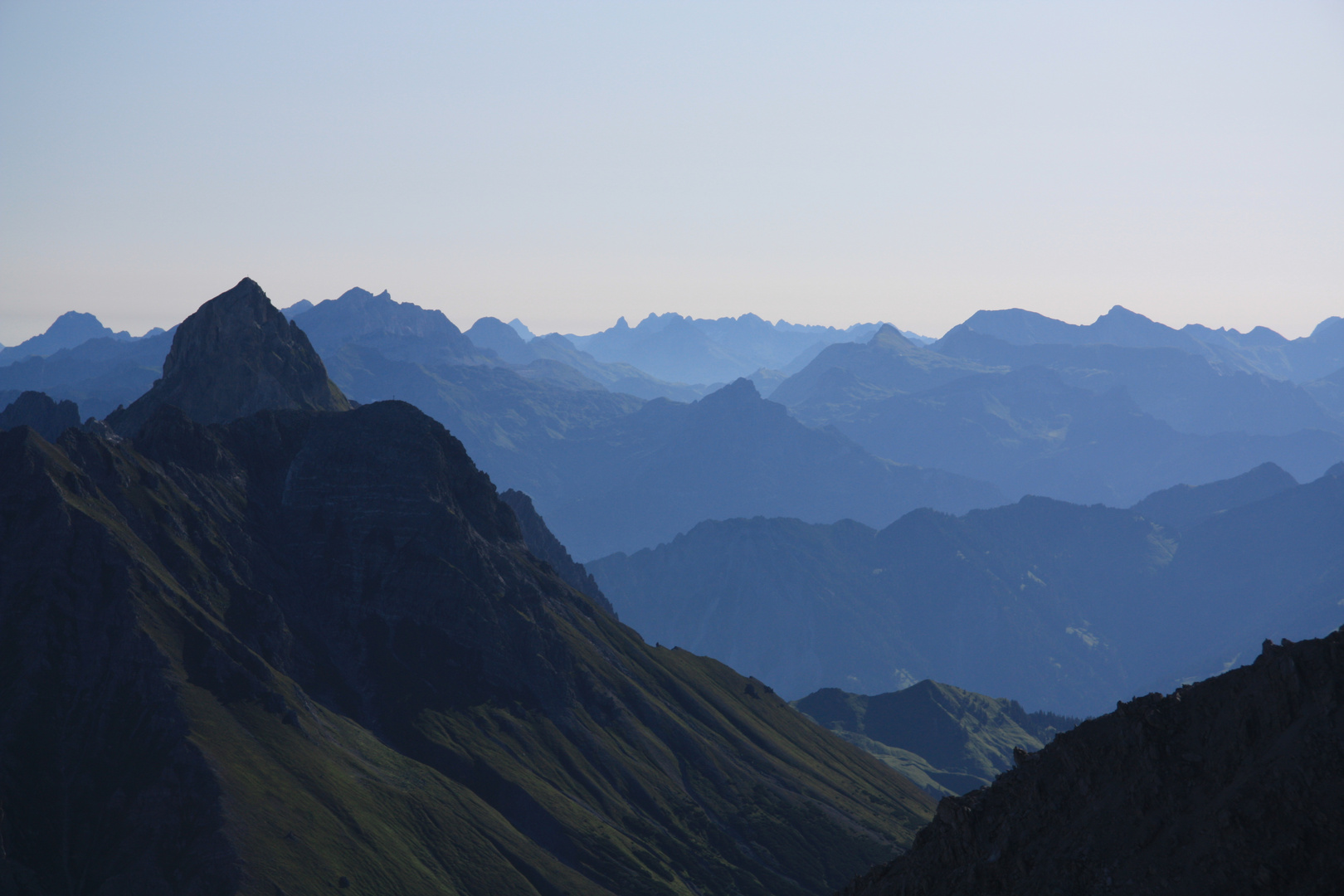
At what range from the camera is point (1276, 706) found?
8556cm

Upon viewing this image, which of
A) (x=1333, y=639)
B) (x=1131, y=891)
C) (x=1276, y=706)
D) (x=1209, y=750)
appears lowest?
(x=1131, y=891)

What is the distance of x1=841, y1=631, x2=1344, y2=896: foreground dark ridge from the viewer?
254ft

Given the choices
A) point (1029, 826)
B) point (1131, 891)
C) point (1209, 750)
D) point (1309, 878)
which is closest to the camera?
point (1309, 878)

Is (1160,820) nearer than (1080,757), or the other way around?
(1160,820)

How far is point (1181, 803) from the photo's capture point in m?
85.8

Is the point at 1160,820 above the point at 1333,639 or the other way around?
Answer: the other way around

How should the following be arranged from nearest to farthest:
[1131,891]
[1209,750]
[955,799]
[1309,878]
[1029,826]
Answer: [1309,878] → [1131,891] → [1209,750] → [1029,826] → [955,799]

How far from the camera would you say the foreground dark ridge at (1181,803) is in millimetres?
77438

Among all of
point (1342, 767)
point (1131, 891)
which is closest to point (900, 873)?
point (1131, 891)

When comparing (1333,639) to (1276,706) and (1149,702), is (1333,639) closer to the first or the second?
(1276,706)

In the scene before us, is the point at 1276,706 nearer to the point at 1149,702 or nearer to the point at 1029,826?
the point at 1149,702

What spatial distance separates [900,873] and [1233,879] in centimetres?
3573

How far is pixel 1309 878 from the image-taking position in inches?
2911

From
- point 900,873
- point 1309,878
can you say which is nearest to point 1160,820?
point 1309,878
